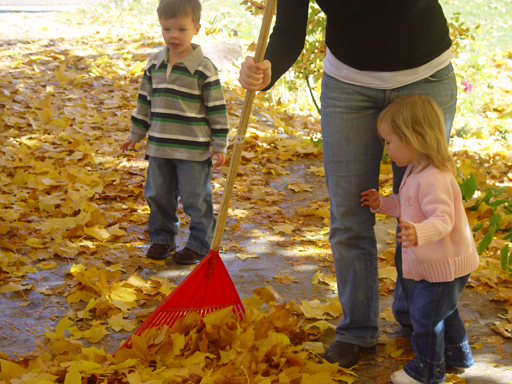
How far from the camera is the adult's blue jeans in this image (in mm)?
1930

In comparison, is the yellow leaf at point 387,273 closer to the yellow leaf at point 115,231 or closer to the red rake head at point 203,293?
the red rake head at point 203,293

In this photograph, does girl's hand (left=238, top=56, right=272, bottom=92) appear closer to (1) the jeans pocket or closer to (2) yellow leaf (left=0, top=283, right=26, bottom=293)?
(1) the jeans pocket

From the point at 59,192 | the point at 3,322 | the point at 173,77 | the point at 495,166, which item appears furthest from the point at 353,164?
the point at 495,166

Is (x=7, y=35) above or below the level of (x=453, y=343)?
above

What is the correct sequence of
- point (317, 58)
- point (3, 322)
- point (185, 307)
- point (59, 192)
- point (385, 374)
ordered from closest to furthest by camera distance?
point (385, 374) < point (185, 307) < point (3, 322) < point (59, 192) < point (317, 58)

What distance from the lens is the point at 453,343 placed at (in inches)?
81.9

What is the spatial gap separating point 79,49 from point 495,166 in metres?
6.13

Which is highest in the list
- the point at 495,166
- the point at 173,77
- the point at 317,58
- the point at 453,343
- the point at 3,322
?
the point at 317,58

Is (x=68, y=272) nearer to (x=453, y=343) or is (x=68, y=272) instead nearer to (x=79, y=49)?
(x=453, y=343)

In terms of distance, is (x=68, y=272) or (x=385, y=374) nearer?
(x=385, y=374)

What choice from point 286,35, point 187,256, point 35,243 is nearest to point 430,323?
point 286,35

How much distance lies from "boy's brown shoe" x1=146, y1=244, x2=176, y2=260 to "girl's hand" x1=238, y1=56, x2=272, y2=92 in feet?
5.17

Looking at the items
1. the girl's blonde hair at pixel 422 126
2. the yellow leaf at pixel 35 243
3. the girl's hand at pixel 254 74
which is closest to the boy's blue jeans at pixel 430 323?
the girl's blonde hair at pixel 422 126

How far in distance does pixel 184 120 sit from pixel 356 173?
135 centimetres
